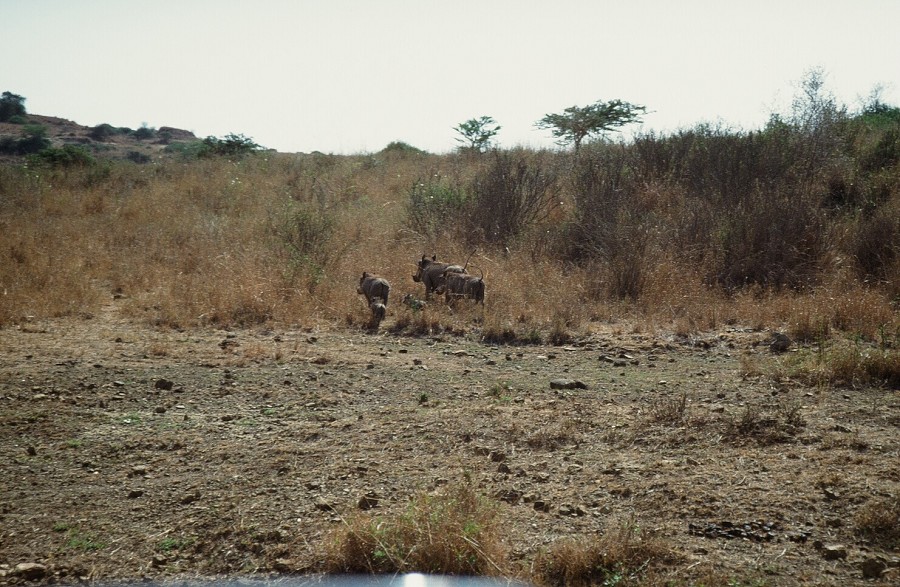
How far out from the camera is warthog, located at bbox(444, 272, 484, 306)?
9.52 m

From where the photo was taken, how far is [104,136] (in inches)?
1673

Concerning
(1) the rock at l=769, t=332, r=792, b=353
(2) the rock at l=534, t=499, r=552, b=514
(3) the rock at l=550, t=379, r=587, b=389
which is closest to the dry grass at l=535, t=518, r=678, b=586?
(2) the rock at l=534, t=499, r=552, b=514

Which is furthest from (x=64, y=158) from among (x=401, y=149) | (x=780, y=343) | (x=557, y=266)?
(x=780, y=343)

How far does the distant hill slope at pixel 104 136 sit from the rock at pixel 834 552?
3415 cm

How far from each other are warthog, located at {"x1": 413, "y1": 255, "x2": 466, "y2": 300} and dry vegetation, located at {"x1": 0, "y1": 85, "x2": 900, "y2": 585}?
355mm

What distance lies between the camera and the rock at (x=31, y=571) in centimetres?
385

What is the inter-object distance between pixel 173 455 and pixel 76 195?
13686 mm

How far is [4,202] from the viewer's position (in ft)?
51.2

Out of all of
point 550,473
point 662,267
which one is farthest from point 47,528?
point 662,267

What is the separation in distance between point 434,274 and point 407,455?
16.7 feet

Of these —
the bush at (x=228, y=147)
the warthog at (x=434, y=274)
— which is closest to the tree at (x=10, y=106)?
the bush at (x=228, y=147)

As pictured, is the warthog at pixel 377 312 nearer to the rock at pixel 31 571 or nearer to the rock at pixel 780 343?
the rock at pixel 780 343

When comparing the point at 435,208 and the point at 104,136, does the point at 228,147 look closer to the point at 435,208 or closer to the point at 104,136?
the point at 435,208

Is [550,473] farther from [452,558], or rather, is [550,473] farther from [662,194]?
[662,194]
